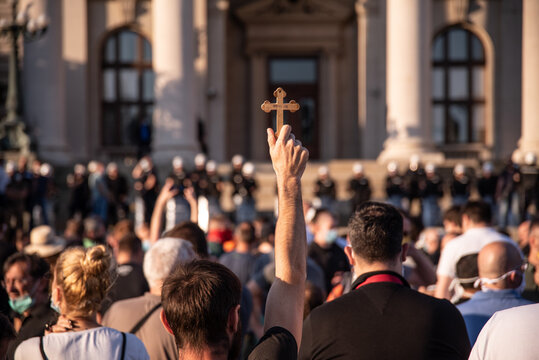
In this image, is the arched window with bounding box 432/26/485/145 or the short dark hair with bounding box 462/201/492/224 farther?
the arched window with bounding box 432/26/485/145

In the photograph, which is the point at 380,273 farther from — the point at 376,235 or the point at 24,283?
the point at 24,283

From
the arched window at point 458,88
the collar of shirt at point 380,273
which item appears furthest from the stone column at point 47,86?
the collar of shirt at point 380,273

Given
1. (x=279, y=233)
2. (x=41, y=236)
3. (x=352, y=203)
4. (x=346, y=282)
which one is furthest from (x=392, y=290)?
(x=352, y=203)

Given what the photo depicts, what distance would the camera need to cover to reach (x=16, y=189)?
52.1 ft

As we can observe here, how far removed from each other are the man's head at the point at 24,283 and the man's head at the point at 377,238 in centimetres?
225

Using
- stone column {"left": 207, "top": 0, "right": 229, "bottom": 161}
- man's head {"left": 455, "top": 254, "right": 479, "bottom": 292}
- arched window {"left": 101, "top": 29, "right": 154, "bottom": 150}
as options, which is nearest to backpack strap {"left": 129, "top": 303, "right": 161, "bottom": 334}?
man's head {"left": 455, "top": 254, "right": 479, "bottom": 292}

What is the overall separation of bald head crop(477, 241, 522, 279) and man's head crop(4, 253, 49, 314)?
2.54 meters

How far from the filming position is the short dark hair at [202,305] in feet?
7.91

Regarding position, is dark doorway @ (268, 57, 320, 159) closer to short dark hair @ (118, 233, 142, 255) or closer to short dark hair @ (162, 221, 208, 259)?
short dark hair @ (118, 233, 142, 255)

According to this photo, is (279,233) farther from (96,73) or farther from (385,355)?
(96,73)

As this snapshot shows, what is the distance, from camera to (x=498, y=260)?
392 centimetres

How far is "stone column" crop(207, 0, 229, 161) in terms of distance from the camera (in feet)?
88.4

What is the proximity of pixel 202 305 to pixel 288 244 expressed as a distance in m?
0.46

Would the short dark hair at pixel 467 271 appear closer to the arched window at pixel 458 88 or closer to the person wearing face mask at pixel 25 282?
the person wearing face mask at pixel 25 282
